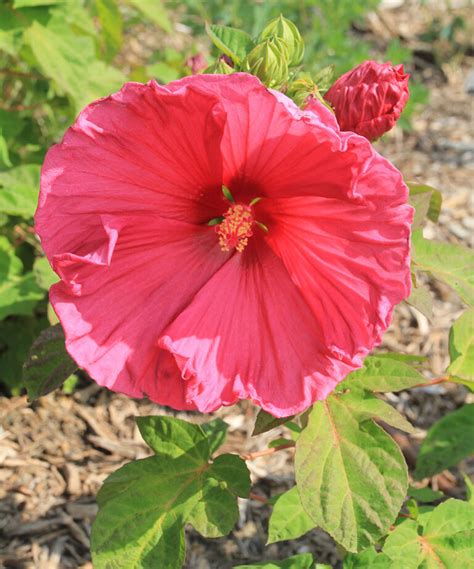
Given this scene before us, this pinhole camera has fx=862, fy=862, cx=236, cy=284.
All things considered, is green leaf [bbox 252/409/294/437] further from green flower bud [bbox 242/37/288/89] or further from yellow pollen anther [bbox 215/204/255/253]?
green flower bud [bbox 242/37/288/89]

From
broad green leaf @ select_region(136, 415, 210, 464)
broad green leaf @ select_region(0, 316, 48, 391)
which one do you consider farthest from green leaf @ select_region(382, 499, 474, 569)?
broad green leaf @ select_region(0, 316, 48, 391)

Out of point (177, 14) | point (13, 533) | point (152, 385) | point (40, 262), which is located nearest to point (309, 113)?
point (152, 385)

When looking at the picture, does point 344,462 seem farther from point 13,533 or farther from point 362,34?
point 362,34

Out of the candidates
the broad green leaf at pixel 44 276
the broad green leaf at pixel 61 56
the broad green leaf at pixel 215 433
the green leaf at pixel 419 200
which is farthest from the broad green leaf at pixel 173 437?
the broad green leaf at pixel 61 56

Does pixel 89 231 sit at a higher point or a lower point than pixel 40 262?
higher

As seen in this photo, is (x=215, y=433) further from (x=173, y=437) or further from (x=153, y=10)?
(x=153, y=10)

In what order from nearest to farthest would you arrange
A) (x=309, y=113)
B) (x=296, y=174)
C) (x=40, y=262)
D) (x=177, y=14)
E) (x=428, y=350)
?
(x=309, y=113) < (x=296, y=174) < (x=40, y=262) < (x=428, y=350) < (x=177, y=14)

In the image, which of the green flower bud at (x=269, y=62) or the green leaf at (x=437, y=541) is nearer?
the green flower bud at (x=269, y=62)

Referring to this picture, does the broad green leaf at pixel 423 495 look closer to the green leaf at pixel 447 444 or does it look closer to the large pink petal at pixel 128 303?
the green leaf at pixel 447 444

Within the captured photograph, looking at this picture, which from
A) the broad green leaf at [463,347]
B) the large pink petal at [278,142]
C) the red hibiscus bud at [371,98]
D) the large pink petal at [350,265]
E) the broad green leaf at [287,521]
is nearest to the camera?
the large pink petal at [278,142]
